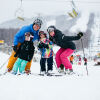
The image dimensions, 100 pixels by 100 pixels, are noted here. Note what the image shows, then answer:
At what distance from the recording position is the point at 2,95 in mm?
1707

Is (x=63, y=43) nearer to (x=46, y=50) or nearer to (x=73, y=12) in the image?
(x=46, y=50)

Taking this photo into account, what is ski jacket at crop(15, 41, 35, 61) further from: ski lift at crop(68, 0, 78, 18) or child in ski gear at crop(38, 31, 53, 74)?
ski lift at crop(68, 0, 78, 18)

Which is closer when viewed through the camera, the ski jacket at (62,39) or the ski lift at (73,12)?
the ski jacket at (62,39)

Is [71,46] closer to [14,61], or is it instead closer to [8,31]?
[14,61]

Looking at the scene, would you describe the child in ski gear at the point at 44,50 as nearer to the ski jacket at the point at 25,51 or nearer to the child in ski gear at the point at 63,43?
the child in ski gear at the point at 63,43

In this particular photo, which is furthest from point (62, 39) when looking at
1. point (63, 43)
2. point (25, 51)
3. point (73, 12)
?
point (73, 12)

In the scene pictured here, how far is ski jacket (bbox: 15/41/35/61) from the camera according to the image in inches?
134

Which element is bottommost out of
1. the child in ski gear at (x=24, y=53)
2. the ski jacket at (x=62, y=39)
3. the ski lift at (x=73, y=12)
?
the child in ski gear at (x=24, y=53)

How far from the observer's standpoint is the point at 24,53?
3400mm

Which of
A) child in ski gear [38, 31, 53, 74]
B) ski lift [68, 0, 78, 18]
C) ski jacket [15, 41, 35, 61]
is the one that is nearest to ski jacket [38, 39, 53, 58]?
child in ski gear [38, 31, 53, 74]

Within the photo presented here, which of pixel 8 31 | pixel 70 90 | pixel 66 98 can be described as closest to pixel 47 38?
pixel 70 90

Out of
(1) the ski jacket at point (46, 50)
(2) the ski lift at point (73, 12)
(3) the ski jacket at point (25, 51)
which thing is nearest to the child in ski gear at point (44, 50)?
(1) the ski jacket at point (46, 50)

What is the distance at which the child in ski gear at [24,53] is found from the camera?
340 centimetres

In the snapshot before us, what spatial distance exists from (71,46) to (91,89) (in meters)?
1.79
